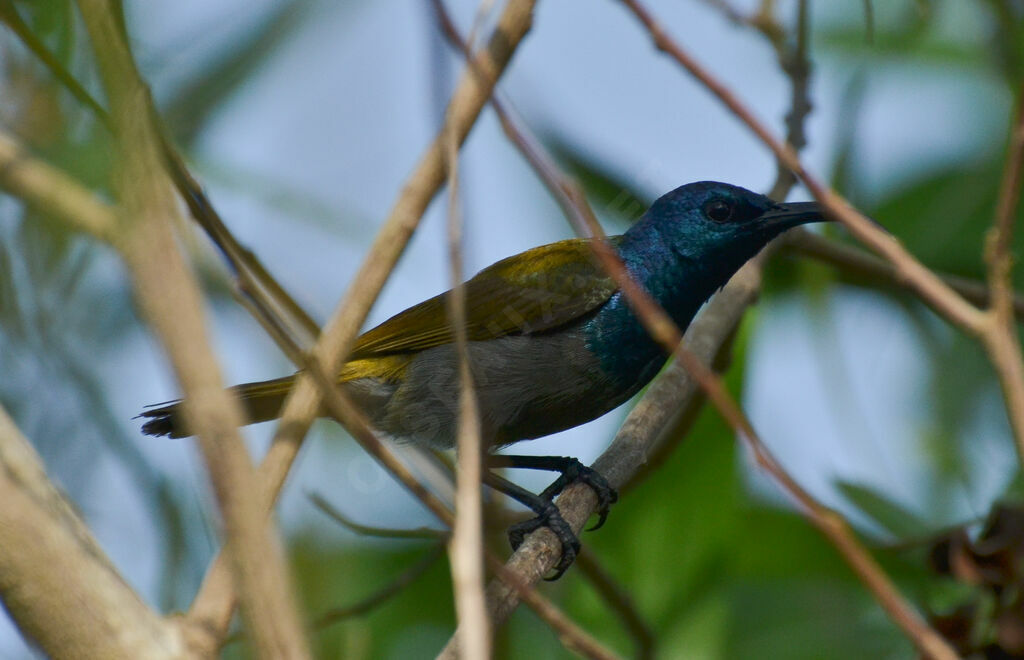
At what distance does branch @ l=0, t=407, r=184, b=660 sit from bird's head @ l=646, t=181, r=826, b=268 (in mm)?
3086

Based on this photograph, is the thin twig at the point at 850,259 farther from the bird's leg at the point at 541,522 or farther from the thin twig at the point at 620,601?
the thin twig at the point at 620,601

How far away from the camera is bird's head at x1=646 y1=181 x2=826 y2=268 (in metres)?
3.98

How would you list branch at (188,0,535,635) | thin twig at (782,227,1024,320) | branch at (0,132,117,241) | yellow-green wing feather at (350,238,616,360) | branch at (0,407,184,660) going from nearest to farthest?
branch at (0,407,184,660)
branch at (188,0,535,635)
branch at (0,132,117,241)
yellow-green wing feather at (350,238,616,360)
thin twig at (782,227,1024,320)

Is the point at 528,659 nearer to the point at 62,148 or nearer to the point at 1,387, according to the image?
the point at 1,387

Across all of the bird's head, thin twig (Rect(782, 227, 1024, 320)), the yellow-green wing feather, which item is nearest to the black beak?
the bird's head

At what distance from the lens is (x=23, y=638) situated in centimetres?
120

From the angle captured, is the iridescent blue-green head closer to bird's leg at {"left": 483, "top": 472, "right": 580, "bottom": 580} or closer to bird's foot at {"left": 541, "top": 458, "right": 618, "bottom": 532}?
bird's foot at {"left": 541, "top": 458, "right": 618, "bottom": 532}

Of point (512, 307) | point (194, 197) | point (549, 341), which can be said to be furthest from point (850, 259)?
point (194, 197)

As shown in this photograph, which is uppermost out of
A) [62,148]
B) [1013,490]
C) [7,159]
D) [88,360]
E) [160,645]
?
[62,148]

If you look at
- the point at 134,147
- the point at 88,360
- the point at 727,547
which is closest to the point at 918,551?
the point at 727,547

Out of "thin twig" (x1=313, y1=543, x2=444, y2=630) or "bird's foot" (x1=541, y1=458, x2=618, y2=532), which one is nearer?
"thin twig" (x1=313, y1=543, x2=444, y2=630)

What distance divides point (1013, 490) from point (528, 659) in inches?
65.4

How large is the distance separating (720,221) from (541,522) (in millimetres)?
1439

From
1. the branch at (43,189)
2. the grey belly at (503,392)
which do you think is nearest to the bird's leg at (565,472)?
the grey belly at (503,392)
